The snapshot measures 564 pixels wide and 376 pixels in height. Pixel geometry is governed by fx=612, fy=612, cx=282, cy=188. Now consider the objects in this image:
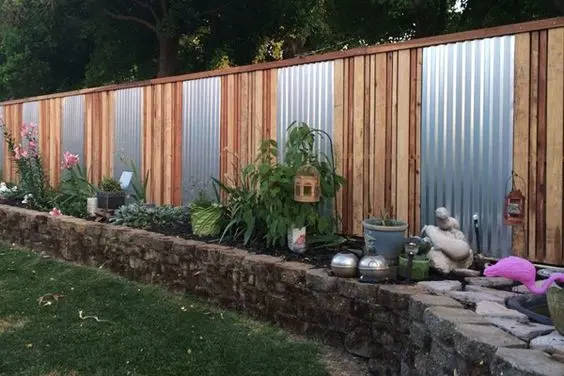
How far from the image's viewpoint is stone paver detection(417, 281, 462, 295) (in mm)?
3426

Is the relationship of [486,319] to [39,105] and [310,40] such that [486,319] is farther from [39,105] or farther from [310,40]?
[310,40]

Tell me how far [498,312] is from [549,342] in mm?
488

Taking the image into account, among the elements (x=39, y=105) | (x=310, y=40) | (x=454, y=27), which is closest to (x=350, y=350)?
(x=39, y=105)

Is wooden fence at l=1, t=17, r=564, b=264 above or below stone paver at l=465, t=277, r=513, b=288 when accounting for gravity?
above

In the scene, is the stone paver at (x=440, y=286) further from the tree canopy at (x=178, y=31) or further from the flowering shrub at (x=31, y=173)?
the tree canopy at (x=178, y=31)

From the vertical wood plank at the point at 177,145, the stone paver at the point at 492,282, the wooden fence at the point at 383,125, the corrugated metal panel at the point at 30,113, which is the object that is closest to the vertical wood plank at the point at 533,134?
the wooden fence at the point at 383,125

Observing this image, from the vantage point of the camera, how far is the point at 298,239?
4.64m

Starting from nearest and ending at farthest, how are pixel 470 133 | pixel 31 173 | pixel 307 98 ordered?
pixel 470 133 < pixel 307 98 < pixel 31 173

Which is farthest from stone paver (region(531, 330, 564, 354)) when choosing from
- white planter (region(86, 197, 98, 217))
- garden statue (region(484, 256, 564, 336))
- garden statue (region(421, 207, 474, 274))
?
white planter (region(86, 197, 98, 217))

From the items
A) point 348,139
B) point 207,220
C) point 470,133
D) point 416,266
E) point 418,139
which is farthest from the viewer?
point 207,220

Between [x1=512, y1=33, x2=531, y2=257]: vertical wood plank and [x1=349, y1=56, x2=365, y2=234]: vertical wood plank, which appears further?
[x1=349, y1=56, x2=365, y2=234]: vertical wood plank

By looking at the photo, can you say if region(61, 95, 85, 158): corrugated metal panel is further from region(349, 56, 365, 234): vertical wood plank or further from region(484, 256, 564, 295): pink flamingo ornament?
region(484, 256, 564, 295): pink flamingo ornament

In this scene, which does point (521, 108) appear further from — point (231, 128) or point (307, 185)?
point (231, 128)

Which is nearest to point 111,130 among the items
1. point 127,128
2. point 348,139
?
point 127,128
